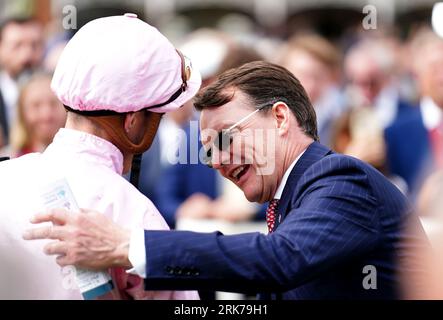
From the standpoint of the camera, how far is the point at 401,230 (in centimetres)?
361

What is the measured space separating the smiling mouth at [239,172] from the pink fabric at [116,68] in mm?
621

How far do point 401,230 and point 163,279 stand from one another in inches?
35.6

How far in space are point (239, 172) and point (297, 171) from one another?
282mm

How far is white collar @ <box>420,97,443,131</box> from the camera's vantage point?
276 inches

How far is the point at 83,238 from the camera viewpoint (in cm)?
311

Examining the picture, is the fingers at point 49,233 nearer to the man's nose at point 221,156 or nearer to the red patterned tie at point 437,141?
the man's nose at point 221,156

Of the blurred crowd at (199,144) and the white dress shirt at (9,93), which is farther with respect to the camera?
the white dress shirt at (9,93)

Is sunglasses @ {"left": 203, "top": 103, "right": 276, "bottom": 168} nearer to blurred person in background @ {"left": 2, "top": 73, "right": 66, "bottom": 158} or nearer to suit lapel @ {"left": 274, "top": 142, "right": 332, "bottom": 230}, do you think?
suit lapel @ {"left": 274, "top": 142, "right": 332, "bottom": 230}

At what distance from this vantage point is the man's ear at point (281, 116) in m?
3.81

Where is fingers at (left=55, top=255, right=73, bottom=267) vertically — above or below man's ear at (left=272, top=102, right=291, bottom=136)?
below
